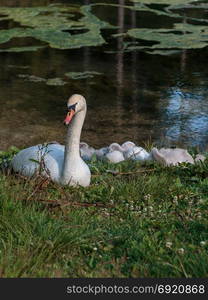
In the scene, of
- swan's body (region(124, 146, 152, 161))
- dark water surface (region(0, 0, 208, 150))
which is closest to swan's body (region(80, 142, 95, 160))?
swan's body (region(124, 146, 152, 161))

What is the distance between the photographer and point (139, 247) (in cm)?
454

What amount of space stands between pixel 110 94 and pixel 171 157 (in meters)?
4.70

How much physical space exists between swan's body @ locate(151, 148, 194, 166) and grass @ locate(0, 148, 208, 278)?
0.68 m

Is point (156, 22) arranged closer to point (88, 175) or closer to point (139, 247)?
point (88, 175)

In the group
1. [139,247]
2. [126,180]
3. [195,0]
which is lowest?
[195,0]

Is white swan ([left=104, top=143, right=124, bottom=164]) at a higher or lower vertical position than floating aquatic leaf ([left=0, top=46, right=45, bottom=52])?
higher

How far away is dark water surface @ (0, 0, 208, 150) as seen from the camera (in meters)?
9.76

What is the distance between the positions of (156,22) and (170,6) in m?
2.95

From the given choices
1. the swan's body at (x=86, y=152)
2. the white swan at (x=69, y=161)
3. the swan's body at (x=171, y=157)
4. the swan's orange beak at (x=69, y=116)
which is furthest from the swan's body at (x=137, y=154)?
the swan's orange beak at (x=69, y=116)

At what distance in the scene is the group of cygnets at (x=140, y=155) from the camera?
285 inches

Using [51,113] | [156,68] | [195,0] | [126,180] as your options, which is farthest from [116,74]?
[195,0]

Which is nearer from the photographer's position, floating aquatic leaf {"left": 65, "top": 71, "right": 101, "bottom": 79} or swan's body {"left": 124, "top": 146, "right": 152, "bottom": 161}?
swan's body {"left": 124, "top": 146, "right": 152, "bottom": 161}

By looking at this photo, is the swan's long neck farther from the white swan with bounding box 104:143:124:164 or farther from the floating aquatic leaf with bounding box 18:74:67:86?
the floating aquatic leaf with bounding box 18:74:67:86

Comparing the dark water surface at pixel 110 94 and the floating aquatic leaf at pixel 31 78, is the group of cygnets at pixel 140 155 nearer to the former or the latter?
the dark water surface at pixel 110 94
